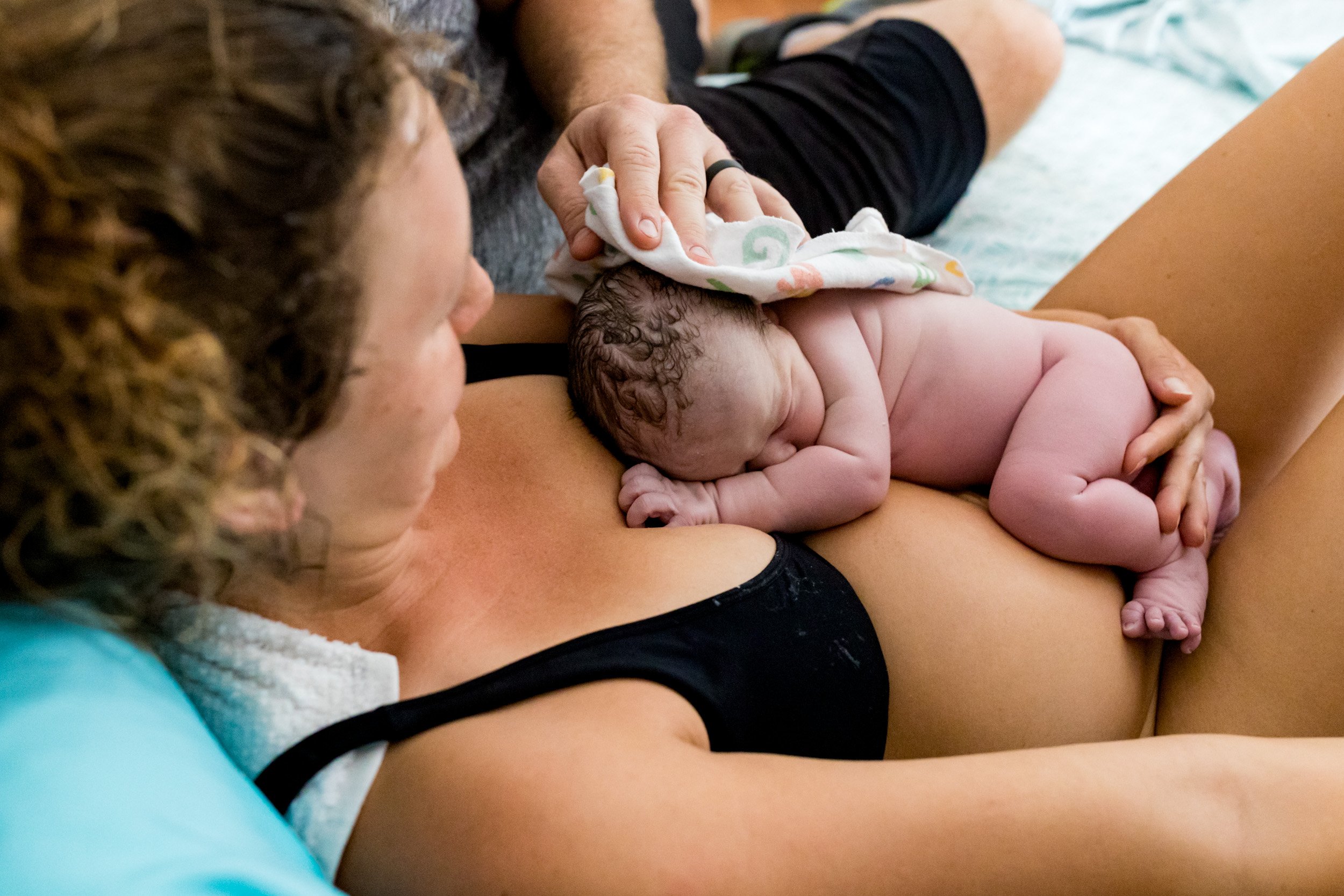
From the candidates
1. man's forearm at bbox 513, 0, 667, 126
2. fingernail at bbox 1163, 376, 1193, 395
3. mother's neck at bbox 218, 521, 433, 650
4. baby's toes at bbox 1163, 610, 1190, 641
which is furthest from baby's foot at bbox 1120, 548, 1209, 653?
man's forearm at bbox 513, 0, 667, 126

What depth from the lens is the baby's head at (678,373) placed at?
97 centimetres

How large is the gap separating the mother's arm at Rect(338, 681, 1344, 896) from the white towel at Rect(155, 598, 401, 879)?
1.0 inches

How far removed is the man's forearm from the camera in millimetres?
1354

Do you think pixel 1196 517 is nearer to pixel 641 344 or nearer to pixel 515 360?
pixel 641 344

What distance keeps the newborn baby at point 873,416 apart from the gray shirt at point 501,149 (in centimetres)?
45

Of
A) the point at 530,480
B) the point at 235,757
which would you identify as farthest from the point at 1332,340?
the point at 235,757

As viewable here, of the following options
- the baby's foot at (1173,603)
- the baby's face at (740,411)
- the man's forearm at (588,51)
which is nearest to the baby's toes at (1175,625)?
the baby's foot at (1173,603)

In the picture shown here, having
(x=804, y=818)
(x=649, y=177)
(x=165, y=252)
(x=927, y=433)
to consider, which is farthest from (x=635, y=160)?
(x=804, y=818)

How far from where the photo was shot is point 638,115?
1.06m

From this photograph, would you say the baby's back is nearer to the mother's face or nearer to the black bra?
the black bra

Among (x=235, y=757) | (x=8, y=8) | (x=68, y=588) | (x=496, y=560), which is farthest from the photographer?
(x=496, y=560)

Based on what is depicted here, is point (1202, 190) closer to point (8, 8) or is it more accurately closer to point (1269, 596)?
point (1269, 596)

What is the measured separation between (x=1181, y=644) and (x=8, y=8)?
1.14 meters

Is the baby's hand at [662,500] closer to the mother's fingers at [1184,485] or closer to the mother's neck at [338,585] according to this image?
the mother's neck at [338,585]
